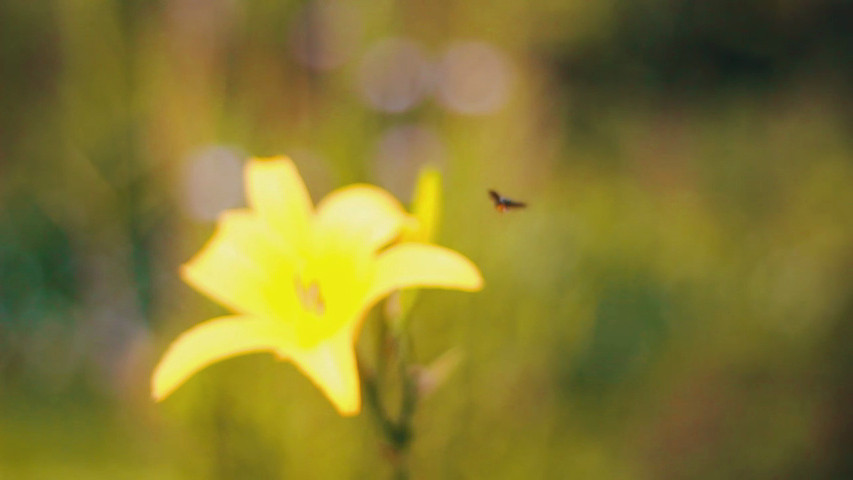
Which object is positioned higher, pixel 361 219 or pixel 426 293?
pixel 361 219

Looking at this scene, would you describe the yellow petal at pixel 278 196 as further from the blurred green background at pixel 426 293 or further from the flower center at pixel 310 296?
the blurred green background at pixel 426 293

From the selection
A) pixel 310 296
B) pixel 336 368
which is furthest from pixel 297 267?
pixel 336 368

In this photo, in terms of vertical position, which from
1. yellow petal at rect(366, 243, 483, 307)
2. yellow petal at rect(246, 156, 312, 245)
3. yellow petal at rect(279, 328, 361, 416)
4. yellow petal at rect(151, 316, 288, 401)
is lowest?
yellow petal at rect(151, 316, 288, 401)

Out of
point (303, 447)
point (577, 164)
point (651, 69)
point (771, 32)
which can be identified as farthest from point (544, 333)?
point (771, 32)

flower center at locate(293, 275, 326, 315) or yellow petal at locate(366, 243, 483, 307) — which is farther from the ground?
yellow petal at locate(366, 243, 483, 307)

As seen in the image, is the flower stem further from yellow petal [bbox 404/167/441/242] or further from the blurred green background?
the blurred green background

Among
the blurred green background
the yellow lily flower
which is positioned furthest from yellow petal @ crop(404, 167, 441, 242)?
the blurred green background

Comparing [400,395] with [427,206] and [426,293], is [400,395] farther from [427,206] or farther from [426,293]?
[426,293]
